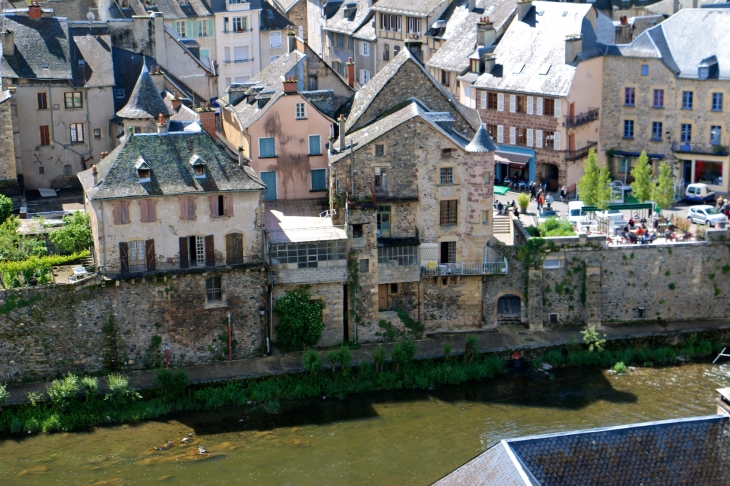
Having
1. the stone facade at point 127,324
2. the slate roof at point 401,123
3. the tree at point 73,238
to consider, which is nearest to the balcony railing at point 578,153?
the slate roof at point 401,123

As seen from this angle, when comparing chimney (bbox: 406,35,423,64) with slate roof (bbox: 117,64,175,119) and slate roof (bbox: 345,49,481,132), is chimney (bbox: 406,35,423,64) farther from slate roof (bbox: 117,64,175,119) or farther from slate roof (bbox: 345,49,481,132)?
slate roof (bbox: 117,64,175,119)

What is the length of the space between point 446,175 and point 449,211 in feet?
5.82

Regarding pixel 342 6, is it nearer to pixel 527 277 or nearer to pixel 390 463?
pixel 527 277

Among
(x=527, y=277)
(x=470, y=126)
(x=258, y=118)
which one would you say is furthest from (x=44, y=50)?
(x=527, y=277)

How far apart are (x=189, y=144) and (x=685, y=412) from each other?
25026 mm

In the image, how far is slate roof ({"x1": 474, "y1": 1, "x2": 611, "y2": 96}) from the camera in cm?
8288

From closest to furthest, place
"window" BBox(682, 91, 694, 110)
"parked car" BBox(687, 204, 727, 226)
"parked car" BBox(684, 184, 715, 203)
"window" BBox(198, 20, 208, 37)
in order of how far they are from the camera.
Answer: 1. "parked car" BBox(687, 204, 727, 226)
2. "parked car" BBox(684, 184, 715, 203)
3. "window" BBox(682, 91, 694, 110)
4. "window" BBox(198, 20, 208, 37)

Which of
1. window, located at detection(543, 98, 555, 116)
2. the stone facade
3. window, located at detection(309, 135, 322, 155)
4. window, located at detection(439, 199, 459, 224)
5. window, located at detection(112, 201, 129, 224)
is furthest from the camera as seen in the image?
window, located at detection(543, 98, 555, 116)

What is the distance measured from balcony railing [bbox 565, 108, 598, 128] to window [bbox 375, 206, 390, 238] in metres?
19.8

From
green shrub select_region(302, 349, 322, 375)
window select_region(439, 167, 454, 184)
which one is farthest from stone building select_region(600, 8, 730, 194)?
green shrub select_region(302, 349, 322, 375)

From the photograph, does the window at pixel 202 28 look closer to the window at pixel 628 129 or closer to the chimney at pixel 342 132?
the window at pixel 628 129

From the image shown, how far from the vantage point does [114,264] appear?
62094mm

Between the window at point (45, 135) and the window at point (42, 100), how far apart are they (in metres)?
1.12

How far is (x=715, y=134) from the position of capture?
81500 mm
